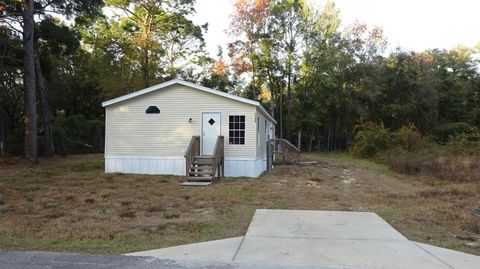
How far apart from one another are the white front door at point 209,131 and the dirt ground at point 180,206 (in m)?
1.59

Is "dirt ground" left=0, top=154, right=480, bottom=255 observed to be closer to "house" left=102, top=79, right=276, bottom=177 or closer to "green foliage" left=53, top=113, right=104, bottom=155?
"house" left=102, top=79, right=276, bottom=177

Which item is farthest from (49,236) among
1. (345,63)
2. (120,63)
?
(345,63)

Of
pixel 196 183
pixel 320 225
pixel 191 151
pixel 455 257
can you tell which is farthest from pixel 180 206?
pixel 455 257

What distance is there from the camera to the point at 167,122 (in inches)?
580

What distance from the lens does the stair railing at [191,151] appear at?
42.6 ft

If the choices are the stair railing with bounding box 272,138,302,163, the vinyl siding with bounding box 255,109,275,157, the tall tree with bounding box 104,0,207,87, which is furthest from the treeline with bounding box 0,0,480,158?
the vinyl siding with bounding box 255,109,275,157

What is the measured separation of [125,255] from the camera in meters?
4.93

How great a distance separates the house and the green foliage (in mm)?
9787

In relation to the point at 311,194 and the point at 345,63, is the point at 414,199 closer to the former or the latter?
the point at 311,194

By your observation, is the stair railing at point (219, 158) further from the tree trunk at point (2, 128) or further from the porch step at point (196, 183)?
the tree trunk at point (2, 128)

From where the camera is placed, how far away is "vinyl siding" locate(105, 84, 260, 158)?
570 inches

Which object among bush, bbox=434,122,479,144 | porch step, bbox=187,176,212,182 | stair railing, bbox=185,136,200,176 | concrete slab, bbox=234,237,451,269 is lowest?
concrete slab, bbox=234,237,451,269

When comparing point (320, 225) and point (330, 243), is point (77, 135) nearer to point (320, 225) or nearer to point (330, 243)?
point (320, 225)

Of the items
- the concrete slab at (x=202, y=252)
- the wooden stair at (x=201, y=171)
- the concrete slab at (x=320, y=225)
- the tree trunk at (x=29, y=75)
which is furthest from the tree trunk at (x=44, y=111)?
the concrete slab at (x=202, y=252)
